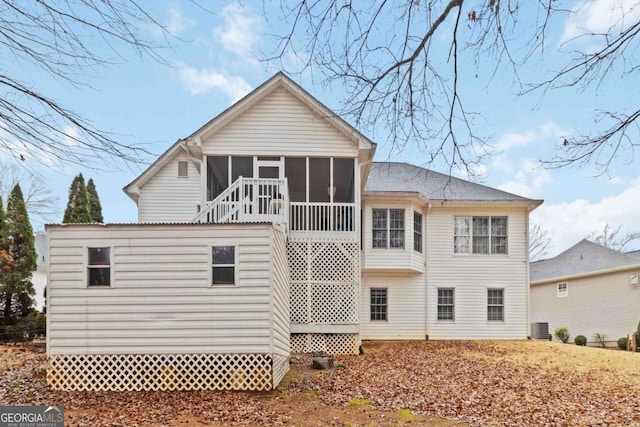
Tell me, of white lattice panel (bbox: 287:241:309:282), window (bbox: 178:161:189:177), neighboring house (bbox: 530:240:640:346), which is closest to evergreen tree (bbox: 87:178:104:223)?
window (bbox: 178:161:189:177)

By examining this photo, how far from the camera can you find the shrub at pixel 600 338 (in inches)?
804

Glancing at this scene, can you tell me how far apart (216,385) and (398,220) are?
9.66 m

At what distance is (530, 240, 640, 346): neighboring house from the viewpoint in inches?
768

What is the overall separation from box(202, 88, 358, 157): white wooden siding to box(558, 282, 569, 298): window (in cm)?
1697

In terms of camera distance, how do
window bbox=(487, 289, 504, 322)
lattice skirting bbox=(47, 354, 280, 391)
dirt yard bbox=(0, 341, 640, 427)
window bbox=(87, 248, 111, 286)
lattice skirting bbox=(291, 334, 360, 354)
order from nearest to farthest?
dirt yard bbox=(0, 341, 640, 427)
lattice skirting bbox=(47, 354, 280, 391)
window bbox=(87, 248, 111, 286)
lattice skirting bbox=(291, 334, 360, 354)
window bbox=(487, 289, 504, 322)

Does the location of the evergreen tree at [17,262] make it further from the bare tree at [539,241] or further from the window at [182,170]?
the bare tree at [539,241]

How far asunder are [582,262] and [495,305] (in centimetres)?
1027

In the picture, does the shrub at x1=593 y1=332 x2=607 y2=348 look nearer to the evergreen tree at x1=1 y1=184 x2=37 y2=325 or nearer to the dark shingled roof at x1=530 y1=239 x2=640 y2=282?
the dark shingled roof at x1=530 y1=239 x2=640 y2=282

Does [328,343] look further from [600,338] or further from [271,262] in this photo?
[600,338]

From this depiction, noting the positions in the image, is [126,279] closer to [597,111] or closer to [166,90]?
[166,90]

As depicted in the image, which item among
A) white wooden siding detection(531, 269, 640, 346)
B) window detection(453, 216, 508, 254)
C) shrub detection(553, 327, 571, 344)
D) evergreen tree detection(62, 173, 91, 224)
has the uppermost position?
evergreen tree detection(62, 173, 91, 224)

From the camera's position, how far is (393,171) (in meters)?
18.9

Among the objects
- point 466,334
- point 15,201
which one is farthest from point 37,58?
point 15,201

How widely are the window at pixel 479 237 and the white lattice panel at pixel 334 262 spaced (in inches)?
237
